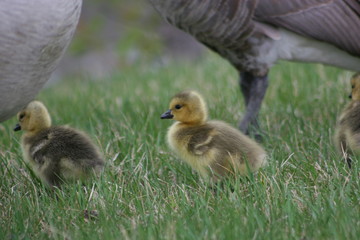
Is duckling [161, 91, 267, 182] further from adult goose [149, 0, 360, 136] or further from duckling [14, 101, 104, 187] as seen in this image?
adult goose [149, 0, 360, 136]

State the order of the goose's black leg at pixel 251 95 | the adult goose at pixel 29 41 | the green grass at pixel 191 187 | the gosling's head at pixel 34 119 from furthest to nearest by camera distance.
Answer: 1. the goose's black leg at pixel 251 95
2. the gosling's head at pixel 34 119
3. the adult goose at pixel 29 41
4. the green grass at pixel 191 187

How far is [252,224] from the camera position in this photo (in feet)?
10.5

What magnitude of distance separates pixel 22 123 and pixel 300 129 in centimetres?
209

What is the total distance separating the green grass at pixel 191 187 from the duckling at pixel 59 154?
0.12 m

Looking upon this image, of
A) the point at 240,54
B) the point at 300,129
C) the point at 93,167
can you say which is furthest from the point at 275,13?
the point at 93,167

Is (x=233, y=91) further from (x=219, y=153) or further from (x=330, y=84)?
(x=219, y=153)

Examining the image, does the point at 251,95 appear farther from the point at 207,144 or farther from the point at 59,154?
the point at 59,154

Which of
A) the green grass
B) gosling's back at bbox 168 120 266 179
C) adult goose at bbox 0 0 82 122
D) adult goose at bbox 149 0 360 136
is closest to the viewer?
the green grass

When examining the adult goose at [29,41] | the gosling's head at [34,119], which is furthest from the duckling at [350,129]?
the gosling's head at [34,119]

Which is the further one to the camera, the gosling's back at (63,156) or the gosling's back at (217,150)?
the gosling's back at (63,156)

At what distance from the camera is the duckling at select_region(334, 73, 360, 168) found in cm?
411

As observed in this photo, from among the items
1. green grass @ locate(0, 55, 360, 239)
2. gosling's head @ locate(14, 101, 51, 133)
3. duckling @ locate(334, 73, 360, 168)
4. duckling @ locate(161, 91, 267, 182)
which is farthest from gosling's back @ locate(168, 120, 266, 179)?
gosling's head @ locate(14, 101, 51, 133)

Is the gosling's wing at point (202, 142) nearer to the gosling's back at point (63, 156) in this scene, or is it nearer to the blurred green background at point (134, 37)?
the gosling's back at point (63, 156)

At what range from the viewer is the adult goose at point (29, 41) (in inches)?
139
